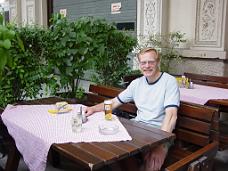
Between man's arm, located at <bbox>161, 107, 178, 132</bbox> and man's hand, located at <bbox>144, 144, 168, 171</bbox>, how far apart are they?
6.6 inches

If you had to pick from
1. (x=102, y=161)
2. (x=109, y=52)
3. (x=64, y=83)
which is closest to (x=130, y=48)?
(x=109, y=52)

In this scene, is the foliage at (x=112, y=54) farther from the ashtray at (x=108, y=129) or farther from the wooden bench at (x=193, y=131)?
the ashtray at (x=108, y=129)

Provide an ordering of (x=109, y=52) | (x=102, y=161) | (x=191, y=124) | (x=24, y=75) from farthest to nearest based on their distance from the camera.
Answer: (x=109, y=52), (x=24, y=75), (x=191, y=124), (x=102, y=161)

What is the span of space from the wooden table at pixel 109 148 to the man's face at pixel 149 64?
55cm

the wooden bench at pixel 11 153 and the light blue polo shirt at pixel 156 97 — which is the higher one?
the light blue polo shirt at pixel 156 97

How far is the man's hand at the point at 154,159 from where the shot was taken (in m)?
2.04

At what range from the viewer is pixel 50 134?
1.87 metres

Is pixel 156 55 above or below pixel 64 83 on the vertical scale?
above

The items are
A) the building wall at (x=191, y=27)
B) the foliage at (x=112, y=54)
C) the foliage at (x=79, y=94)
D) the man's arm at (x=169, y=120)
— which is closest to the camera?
the man's arm at (x=169, y=120)

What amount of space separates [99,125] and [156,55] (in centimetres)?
78

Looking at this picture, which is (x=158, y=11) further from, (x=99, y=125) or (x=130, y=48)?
(x=99, y=125)

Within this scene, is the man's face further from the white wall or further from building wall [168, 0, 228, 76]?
the white wall

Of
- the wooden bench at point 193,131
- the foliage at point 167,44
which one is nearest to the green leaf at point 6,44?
the wooden bench at point 193,131

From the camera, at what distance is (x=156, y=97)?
2.34 m
